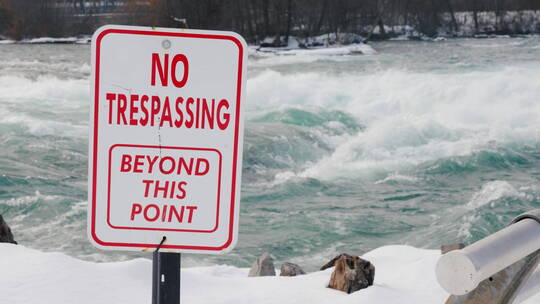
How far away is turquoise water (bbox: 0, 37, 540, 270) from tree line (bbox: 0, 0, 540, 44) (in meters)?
25.4

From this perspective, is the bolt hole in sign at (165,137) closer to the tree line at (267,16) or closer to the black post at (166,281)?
the black post at (166,281)

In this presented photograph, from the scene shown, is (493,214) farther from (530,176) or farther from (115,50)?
(115,50)

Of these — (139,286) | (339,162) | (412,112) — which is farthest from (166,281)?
(412,112)

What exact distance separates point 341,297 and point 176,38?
264cm

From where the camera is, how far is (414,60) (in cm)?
2812

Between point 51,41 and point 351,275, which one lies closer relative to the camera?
point 351,275

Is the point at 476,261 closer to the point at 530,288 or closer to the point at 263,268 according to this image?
the point at 530,288

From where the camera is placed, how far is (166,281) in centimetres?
133

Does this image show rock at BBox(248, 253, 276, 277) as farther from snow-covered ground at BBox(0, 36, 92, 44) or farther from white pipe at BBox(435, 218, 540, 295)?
snow-covered ground at BBox(0, 36, 92, 44)

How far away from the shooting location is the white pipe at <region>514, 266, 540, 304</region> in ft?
4.54

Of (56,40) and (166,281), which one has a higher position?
(166,281)

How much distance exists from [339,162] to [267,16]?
121 ft

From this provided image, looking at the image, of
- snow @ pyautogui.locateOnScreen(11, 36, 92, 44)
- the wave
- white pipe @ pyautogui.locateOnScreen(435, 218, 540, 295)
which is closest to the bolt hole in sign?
white pipe @ pyautogui.locateOnScreen(435, 218, 540, 295)

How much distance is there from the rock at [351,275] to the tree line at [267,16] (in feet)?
126
